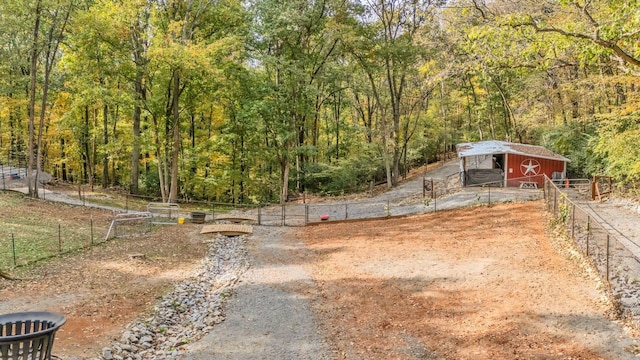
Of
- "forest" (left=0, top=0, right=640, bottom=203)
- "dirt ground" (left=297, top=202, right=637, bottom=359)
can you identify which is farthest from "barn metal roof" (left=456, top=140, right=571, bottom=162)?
"dirt ground" (left=297, top=202, right=637, bottom=359)

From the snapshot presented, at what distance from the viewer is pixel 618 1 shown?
9328mm

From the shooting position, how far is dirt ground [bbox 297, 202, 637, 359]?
25.5ft

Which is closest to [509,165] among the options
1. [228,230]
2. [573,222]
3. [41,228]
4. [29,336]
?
[573,222]

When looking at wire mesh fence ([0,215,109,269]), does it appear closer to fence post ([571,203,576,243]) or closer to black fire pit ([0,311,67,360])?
black fire pit ([0,311,67,360])

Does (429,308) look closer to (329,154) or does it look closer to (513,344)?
(513,344)

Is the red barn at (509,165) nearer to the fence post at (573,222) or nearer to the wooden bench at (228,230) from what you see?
the fence post at (573,222)

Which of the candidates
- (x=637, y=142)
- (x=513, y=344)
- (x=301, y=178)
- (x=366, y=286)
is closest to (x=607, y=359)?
(x=513, y=344)

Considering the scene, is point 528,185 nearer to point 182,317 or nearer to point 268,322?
point 268,322

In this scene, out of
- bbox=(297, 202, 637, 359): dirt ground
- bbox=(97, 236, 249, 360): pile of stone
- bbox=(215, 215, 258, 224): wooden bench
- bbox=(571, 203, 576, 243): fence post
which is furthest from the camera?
bbox=(215, 215, 258, 224): wooden bench

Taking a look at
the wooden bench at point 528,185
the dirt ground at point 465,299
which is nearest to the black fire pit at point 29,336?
the dirt ground at point 465,299

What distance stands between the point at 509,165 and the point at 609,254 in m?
18.3

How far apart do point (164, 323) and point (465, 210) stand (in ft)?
52.7

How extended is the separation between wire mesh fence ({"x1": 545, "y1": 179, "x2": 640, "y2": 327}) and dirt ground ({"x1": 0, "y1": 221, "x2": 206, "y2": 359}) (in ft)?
33.1

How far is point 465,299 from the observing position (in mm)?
10031
